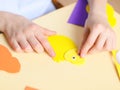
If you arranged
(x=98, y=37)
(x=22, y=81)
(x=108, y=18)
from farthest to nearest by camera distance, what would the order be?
1. (x=108, y=18)
2. (x=98, y=37)
3. (x=22, y=81)

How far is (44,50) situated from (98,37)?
160mm

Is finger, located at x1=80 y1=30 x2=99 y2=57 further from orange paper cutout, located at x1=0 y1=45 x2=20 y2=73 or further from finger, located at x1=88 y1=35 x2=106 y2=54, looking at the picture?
orange paper cutout, located at x1=0 y1=45 x2=20 y2=73

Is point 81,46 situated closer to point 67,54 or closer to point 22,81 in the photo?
point 67,54

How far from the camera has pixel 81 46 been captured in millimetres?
692

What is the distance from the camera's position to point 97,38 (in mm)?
697

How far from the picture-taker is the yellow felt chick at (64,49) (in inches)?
26.0

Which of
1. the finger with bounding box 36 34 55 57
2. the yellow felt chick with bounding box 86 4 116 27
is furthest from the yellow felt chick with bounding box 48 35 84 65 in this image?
the yellow felt chick with bounding box 86 4 116 27

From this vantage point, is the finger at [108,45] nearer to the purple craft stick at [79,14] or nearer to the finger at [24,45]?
the purple craft stick at [79,14]

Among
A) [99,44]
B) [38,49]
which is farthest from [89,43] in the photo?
[38,49]

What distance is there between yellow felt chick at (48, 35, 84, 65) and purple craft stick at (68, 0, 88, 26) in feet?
0.28

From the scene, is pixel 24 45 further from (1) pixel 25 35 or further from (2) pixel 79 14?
(2) pixel 79 14

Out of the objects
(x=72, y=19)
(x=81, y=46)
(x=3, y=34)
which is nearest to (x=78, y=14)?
(x=72, y=19)

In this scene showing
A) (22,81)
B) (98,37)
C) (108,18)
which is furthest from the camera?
(108,18)

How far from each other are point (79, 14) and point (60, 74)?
25 centimetres
